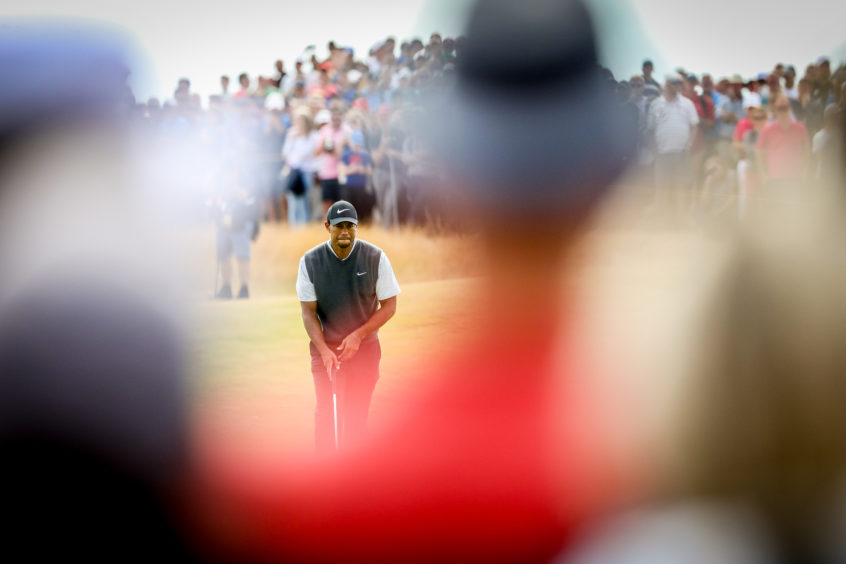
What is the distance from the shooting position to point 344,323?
11.2ft

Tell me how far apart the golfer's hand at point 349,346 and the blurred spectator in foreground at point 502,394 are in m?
0.42

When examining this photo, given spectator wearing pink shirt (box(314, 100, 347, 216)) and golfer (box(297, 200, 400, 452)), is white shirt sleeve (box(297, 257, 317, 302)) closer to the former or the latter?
golfer (box(297, 200, 400, 452))

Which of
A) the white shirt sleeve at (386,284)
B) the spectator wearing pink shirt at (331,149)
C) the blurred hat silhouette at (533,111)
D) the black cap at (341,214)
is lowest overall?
the white shirt sleeve at (386,284)

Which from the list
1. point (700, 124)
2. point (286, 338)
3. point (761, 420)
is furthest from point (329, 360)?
point (700, 124)

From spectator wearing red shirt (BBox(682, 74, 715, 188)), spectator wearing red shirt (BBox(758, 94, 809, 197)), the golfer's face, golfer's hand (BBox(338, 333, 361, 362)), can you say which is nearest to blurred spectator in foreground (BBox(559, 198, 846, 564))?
spectator wearing red shirt (BBox(682, 74, 715, 188))

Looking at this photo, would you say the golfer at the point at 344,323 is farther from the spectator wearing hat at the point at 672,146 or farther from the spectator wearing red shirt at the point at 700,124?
the spectator wearing red shirt at the point at 700,124

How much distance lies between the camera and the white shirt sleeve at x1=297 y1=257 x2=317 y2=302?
3328 mm

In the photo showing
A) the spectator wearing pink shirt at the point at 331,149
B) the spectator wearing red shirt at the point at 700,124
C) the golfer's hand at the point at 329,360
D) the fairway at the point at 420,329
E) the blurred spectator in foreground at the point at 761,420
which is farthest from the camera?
the spectator wearing pink shirt at the point at 331,149

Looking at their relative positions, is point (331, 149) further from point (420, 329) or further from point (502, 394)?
point (502, 394)

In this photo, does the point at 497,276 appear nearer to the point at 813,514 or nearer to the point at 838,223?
the point at 813,514

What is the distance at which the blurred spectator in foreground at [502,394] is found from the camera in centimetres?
272

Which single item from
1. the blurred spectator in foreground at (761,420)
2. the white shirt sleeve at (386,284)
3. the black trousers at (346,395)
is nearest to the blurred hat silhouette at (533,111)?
the white shirt sleeve at (386,284)

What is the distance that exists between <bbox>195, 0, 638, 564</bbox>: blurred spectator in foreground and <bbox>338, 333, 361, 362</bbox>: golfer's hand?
422 mm

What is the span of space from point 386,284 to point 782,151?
3802 millimetres
